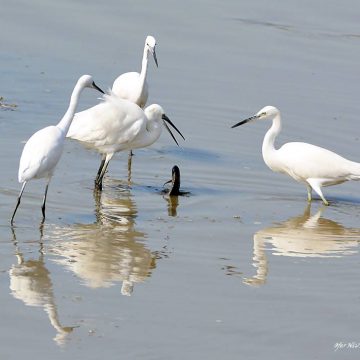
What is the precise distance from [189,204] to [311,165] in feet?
4.97

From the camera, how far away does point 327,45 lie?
1852 centimetres

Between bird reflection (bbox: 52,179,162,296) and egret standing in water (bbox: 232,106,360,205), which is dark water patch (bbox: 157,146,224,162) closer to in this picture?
egret standing in water (bbox: 232,106,360,205)

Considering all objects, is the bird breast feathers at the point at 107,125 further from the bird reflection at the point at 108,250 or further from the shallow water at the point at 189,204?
the bird reflection at the point at 108,250

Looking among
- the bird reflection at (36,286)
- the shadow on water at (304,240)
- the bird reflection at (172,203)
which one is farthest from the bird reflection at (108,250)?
the shadow on water at (304,240)

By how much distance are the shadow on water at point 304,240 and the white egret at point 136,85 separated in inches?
156

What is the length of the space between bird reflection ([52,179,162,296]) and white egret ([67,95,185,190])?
4.83ft

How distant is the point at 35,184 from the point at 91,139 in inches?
49.4

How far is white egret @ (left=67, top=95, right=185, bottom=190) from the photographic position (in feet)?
40.5

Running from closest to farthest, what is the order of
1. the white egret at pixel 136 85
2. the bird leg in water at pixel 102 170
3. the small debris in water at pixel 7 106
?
1. the bird leg in water at pixel 102 170
2. the small debris in water at pixel 7 106
3. the white egret at pixel 136 85

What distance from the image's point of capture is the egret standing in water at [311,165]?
1185 centimetres

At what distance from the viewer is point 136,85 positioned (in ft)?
48.2

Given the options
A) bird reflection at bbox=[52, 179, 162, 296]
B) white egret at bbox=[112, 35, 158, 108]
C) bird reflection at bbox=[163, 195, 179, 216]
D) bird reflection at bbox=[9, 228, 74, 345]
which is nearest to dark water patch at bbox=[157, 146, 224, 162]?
white egret at bbox=[112, 35, 158, 108]

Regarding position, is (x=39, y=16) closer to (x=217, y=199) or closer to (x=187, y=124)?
(x=187, y=124)

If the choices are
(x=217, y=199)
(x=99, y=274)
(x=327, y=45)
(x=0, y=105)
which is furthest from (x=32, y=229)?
(x=327, y=45)
